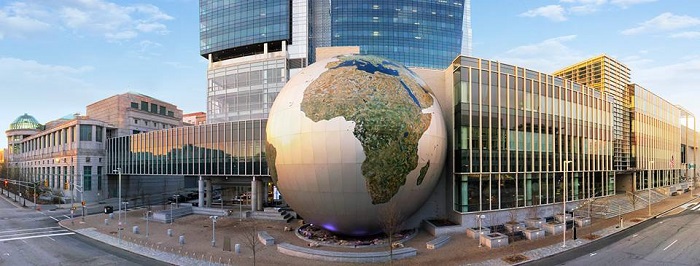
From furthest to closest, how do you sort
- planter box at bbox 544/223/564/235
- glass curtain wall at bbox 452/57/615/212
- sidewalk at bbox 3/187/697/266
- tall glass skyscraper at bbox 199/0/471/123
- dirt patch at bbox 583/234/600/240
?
tall glass skyscraper at bbox 199/0/471/123
glass curtain wall at bbox 452/57/615/212
planter box at bbox 544/223/564/235
dirt patch at bbox 583/234/600/240
sidewalk at bbox 3/187/697/266

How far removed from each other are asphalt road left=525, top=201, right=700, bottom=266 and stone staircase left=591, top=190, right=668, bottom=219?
4797 mm

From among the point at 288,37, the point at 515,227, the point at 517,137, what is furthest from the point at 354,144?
the point at 288,37

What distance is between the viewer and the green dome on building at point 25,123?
400 feet

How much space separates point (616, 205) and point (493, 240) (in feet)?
90.2

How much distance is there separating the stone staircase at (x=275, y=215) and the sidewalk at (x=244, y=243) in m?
1.72

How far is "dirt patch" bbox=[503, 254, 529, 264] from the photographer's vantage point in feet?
79.8

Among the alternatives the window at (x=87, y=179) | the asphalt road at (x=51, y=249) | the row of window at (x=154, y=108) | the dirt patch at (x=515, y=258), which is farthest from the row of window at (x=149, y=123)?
the dirt patch at (x=515, y=258)

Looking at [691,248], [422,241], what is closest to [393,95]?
[422,241]

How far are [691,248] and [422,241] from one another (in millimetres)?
19503

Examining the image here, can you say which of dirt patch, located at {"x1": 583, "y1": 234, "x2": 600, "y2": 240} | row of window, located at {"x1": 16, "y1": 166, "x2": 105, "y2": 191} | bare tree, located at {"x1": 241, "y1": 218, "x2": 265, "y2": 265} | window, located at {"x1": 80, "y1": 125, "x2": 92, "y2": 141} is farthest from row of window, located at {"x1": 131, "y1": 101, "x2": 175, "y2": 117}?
dirt patch, located at {"x1": 583, "y1": 234, "x2": 600, "y2": 240}

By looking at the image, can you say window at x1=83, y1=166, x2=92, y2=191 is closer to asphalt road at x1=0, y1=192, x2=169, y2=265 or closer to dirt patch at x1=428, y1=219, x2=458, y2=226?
asphalt road at x1=0, y1=192, x2=169, y2=265

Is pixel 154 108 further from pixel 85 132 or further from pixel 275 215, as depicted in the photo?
pixel 275 215

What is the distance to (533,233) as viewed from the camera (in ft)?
101

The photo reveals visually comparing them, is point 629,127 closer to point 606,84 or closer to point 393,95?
point 606,84
